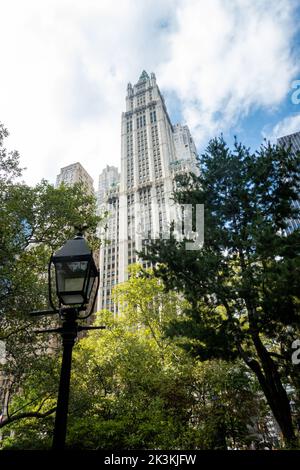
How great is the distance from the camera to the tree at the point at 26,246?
982cm

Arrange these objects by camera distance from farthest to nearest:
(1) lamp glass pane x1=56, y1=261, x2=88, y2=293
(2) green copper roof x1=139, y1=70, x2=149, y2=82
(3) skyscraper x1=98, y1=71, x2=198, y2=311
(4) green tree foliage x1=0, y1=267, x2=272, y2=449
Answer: (2) green copper roof x1=139, y1=70, x2=149, y2=82 < (3) skyscraper x1=98, y1=71, x2=198, y2=311 < (4) green tree foliage x1=0, y1=267, x2=272, y2=449 < (1) lamp glass pane x1=56, y1=261, x2=88, y2=293

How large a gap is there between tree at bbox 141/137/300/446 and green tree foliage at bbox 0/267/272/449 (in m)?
1.51

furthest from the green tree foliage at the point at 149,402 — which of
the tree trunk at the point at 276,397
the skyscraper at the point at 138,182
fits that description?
the skyscraper at the point at 138,182

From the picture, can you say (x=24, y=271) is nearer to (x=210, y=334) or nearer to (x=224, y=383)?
(x=210, y=334)

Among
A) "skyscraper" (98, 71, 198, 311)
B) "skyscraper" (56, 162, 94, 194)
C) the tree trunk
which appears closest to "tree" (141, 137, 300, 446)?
the tree trunk

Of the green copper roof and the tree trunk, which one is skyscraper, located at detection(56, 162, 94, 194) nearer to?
the green copper roof

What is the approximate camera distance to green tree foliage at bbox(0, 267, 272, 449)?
9562 mm

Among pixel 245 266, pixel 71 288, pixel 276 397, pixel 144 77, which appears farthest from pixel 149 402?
pixel 144 77

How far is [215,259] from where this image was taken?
8.69 meters

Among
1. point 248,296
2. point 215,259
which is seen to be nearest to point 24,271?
point 215,259

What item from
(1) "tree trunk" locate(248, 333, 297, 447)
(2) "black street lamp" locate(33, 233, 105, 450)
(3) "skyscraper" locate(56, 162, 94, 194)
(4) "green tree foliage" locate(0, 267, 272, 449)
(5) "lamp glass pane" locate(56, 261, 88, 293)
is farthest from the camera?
(3) "skyscraper" locate(56, 162, 94, 194)

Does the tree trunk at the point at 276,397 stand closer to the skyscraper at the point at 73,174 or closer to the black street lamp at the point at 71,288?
the black street lamp at the point at 71,288

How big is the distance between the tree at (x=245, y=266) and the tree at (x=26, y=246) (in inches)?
162

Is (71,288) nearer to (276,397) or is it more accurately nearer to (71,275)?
(71,275)
